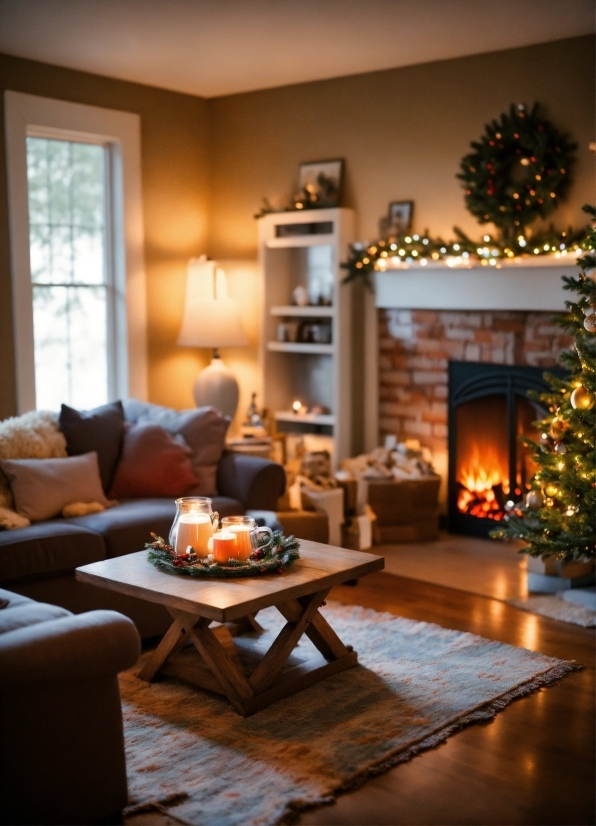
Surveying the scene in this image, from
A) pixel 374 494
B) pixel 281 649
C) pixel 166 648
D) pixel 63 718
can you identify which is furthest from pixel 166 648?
pixel 374 494

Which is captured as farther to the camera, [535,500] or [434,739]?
[535,500]

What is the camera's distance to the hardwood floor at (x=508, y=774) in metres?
2.58

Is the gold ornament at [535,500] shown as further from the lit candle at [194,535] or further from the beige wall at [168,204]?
the beige wall at [168,204]

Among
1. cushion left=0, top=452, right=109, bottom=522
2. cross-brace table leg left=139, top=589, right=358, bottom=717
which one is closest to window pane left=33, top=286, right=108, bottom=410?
cushion left=0, top=452, right=109, bottom=522

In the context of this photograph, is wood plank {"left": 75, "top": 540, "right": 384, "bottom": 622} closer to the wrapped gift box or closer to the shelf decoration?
the wrapped gift box

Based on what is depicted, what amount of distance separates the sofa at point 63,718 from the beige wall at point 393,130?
346cm

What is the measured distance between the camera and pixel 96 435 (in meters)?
4.44

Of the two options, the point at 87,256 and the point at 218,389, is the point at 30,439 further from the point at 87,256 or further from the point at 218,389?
the point at 87,256

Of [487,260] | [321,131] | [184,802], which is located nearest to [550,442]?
[487,260]

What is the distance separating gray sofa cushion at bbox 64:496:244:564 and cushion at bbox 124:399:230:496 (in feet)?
0.95

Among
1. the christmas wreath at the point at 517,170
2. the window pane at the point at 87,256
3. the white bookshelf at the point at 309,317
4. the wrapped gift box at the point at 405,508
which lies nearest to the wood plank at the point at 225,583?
the wrapped gift box at the point at 405,508

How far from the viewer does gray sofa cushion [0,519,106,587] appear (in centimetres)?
359

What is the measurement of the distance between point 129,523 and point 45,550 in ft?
1.35

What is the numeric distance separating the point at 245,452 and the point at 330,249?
1.55 metres
